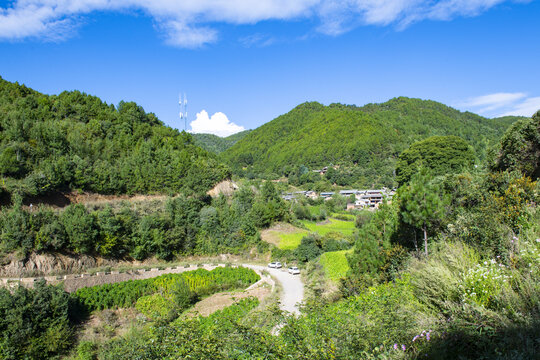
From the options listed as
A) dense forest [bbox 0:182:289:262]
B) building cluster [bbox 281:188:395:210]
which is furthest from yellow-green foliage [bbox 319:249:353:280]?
building cluster [bbox 281:188:395:210]

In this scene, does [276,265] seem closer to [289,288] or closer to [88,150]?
[289,288]

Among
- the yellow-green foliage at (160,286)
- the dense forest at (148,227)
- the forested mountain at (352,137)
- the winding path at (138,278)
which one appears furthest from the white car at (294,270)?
the forested mountain at (352,137)

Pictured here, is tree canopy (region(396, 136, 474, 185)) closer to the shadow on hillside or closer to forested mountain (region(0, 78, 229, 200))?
forested mountain (region(0, 78, 229, 200))

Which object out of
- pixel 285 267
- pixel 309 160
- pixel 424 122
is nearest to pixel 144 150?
pixel 285 267

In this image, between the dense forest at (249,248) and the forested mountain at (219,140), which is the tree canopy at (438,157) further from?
the forested mountain at (219,140)

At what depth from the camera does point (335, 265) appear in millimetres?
18438

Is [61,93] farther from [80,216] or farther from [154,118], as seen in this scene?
[80,216]

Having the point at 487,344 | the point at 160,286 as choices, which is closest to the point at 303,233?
the point at 160,286

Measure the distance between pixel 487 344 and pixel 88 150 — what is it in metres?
32.4

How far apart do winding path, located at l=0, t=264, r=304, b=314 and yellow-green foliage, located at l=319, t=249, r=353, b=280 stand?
1.86 meters

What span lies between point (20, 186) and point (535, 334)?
2797 cm

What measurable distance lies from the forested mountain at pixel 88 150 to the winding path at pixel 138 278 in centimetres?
819

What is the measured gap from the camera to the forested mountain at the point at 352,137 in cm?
6831

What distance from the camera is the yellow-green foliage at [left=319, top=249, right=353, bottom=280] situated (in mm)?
16812
